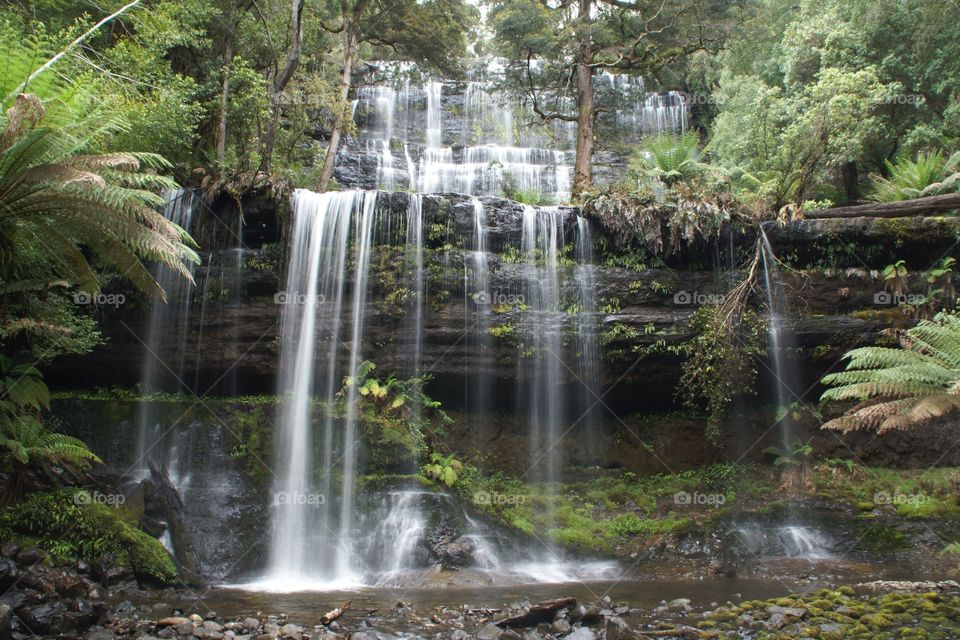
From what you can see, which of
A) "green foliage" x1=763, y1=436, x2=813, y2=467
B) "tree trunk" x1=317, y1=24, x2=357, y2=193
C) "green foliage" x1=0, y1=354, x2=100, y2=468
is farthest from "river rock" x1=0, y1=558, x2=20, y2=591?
"green foliage" x1=763, y1=436, x2=813, y2=467

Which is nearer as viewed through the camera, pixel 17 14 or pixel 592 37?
pixel 17 14

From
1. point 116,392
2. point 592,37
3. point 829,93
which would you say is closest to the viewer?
point 116,392

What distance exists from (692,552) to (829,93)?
1097 centimetres

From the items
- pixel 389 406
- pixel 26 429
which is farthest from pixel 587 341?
A: pixel 26 429

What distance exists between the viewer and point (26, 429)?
7.71 meters

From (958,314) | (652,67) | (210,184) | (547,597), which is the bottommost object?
(547,597)

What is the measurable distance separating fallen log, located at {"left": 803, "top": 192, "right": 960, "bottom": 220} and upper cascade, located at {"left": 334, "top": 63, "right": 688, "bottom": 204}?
6.71 meters

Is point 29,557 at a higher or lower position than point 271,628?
higher

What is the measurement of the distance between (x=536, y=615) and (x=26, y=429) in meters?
6.38

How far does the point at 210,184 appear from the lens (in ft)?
38.4

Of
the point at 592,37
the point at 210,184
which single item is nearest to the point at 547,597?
the point at 210,184

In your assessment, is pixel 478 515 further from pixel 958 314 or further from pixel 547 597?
pixel 958 314

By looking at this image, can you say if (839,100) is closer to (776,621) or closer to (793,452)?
(793,452)

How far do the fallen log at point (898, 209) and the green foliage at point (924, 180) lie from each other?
0.46 m
